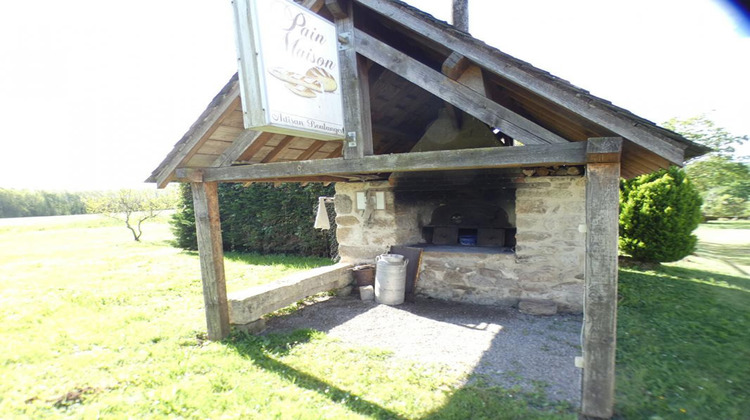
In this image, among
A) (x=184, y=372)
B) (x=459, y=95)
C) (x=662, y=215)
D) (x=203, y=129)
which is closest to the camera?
(x=459, y=95)

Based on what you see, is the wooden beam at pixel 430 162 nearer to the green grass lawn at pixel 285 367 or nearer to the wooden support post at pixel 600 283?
the wooden support post at pixel 600 283

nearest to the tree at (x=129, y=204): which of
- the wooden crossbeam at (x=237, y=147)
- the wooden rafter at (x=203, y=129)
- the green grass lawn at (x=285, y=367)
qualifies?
the green grass lawn at (x=285, y=367)

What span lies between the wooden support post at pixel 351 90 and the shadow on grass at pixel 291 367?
7.10 feet

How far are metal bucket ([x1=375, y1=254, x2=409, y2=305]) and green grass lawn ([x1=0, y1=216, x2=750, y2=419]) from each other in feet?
5.14

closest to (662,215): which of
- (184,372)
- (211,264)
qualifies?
(211,264)

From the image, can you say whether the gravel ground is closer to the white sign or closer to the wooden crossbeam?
the wooden crossbeam

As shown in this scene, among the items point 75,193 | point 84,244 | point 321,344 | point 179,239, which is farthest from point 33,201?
point 321,344

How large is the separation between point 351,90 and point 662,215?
7544 millimetres

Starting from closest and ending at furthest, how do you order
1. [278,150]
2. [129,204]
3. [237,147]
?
1. [237,147]
2. [278,150]
3. [129,204]

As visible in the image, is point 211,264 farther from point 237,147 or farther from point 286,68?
point 286,68

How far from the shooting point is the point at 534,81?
302 centimetres

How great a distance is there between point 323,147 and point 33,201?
3975cm

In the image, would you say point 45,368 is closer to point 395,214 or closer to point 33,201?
point 395,214

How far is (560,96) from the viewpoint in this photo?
294 cm
